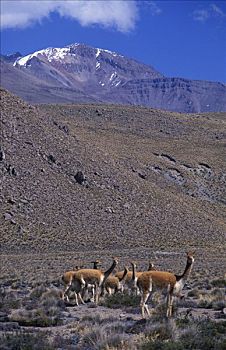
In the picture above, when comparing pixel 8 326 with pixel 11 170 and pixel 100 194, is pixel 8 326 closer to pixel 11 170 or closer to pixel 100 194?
pixel 11 170

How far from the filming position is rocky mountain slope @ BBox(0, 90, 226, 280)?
5578 cm

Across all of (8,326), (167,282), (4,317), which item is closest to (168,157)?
(4,317)

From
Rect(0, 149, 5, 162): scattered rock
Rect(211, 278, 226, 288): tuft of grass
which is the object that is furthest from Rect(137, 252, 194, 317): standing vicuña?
Rect(0, 149, 5, 162): scattered rock

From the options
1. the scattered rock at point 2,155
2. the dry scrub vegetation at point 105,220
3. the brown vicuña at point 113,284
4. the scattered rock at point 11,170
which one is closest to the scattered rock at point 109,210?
the dry scrub vegetation at point 105,220

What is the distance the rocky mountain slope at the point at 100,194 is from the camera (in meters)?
55.8

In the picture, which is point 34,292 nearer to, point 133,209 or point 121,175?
point 133,209

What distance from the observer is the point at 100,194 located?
6531cm

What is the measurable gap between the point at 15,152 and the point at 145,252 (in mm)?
20148

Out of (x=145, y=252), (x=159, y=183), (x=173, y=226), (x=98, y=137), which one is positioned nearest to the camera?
(x=145, y=252)

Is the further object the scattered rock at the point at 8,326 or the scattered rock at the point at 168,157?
the scattered rock at the point at 168,157

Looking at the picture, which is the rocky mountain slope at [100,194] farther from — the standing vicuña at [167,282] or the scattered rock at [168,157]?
the standing vicuña at [167,282]

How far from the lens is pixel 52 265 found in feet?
137

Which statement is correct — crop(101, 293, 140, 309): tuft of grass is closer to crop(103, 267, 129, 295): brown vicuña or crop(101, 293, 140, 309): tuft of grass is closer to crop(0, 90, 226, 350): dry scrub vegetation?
crop(0, 90, 226, 350): dry scrub vegetation

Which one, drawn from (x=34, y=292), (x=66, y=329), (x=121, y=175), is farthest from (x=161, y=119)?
(x=66, y=329)
